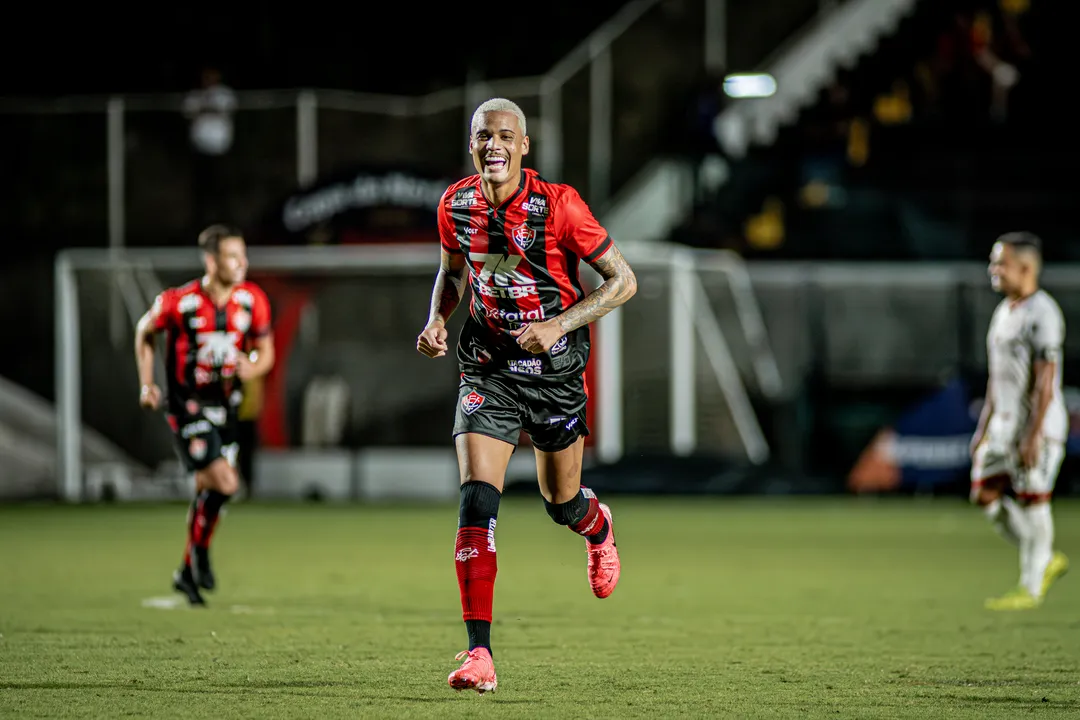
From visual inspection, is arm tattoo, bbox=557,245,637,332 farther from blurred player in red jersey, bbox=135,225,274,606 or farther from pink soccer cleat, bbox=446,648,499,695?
blurred player in red jersey, bbox=135,225,274,606

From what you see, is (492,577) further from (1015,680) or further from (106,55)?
(106,55)

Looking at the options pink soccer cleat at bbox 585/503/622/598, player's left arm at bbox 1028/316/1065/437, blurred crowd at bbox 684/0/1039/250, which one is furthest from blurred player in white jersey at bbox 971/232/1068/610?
blurred crowd at bbox 684/0/1039/250

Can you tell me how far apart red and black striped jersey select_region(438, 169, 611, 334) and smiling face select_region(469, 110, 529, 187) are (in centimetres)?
18

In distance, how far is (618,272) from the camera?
670 centimetres

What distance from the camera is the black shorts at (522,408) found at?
6.56 m

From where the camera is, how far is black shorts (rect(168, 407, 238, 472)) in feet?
31.1

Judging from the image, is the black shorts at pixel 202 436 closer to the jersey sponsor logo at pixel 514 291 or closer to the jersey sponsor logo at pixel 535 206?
the jersey sponsor logo at pixel 514 291

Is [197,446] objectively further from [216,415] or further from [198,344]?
[198,344]

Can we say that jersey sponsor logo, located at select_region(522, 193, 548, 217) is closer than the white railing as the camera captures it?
Yes

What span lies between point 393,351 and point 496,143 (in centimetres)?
1383

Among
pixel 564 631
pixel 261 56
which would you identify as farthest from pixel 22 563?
pixel 261 56

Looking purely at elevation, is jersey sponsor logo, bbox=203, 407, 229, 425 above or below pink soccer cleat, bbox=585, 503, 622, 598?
above

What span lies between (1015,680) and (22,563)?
311 inches

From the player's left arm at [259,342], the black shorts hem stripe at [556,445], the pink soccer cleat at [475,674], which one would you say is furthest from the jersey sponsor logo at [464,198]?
the player's left arm at [259,342]
